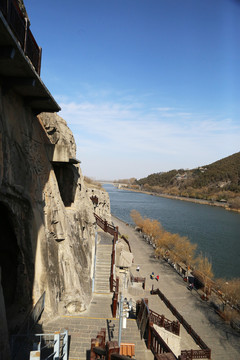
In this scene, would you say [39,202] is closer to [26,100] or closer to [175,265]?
[26,100]

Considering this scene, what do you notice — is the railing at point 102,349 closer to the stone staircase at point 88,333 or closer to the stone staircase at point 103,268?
the stone staircase at point 88,333

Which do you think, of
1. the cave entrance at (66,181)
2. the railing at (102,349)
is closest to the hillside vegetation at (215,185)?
the cave entrance at (66,181)

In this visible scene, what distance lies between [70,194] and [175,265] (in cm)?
2138

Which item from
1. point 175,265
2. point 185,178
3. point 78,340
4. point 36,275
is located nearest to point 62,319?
point 78,340

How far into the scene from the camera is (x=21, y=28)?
6.62 metres

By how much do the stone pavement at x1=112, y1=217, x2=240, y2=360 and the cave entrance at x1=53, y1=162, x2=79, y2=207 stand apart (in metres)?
10.7

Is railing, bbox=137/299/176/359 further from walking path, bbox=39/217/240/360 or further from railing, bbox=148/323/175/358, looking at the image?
walking path, bbox=39/217/240/360

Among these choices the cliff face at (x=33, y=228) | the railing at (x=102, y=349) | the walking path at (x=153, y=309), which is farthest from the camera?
the walking path at (x=153, y=309)

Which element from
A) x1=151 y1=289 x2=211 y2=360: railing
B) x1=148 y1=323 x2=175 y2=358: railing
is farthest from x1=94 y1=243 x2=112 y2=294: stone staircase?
x1=151 y1=289 x2=211 y2=360: railing

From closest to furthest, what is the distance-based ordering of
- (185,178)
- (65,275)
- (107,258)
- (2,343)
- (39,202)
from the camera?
(2,343), (39,202), (65,275), (107,258), (185,178)

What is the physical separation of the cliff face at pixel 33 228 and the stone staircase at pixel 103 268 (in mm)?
1294

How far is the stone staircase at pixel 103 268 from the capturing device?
13234 millimetres

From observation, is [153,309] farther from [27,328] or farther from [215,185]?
[215,185]

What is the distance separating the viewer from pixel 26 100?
8570 mm
